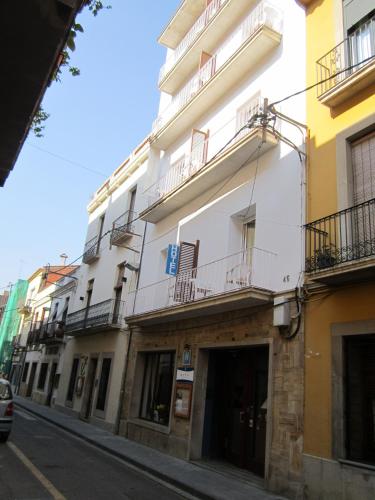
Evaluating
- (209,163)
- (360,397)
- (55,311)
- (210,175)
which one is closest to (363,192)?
(360,397)

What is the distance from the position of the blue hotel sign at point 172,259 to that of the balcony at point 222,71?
4.65m

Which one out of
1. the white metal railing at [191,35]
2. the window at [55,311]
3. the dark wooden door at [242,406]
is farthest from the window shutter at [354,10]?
the window at [55,311]

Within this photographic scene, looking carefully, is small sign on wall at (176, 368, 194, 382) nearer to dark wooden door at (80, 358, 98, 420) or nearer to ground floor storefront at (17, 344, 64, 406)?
dark wooden door at (80, 358, 98, 420)

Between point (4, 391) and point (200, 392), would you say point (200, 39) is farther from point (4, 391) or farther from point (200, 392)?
point (4, 391)

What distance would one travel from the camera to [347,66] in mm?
8570

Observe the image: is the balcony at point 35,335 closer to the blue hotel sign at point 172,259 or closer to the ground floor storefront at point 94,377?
the ground floor storefront at point 94,377

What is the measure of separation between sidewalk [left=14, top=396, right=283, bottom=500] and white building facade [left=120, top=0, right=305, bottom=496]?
17.0 inches

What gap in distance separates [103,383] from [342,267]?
39.9 feet

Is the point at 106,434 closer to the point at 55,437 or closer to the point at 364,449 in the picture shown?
the point at 55,437

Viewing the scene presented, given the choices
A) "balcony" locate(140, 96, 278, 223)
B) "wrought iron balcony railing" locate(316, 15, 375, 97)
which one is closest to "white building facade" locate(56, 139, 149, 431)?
"balcony" locate(140, 96, 278, 223)

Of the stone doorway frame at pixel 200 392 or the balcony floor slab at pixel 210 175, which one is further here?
the balcony floor slab at pixel 210 175

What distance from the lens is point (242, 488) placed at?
7777mm

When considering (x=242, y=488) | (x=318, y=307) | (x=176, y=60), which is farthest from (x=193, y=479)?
(x=176, y=60)

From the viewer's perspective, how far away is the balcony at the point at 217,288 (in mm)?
8875
